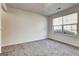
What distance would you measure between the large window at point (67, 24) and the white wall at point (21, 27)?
1.22 metres

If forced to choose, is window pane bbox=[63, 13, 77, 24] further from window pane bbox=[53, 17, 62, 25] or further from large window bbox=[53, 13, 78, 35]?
window pane bbox=[53, 17, 62, 25]

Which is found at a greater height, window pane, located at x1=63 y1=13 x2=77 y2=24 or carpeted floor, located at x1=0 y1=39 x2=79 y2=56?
window pane, located at x1=63 y1=13 x2=77 y2=24

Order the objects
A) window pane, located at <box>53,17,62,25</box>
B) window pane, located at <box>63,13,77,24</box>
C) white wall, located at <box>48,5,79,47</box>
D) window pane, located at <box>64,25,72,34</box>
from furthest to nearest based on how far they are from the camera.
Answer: window pane, located at <box>53,17,62,25</box> < window pane, located at <box>64,25,72,34</box> < window pane, located at <box>63,13,77,24</box> < white wall, located at <box>48,5,79,47</box>

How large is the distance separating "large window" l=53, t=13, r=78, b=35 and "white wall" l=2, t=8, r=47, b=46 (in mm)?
1220

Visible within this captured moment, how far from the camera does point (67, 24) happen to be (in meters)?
4.15

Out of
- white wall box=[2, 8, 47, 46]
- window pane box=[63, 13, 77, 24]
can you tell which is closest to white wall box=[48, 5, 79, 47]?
window pane box=[63, 13, 77, 24]

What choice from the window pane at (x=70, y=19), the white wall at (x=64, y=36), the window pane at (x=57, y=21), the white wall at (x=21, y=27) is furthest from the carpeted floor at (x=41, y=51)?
the window pane at (x=57, y=21)

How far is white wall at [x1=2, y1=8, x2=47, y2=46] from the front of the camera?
4.07 meters

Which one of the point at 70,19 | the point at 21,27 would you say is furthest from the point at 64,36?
the point at 21,27

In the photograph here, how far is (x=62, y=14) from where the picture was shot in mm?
4473

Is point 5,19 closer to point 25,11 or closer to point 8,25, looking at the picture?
point 8,25

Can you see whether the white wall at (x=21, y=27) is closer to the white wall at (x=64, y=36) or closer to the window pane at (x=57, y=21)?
the white wall at (x=64, y=36)

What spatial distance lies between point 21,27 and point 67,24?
2581 mm

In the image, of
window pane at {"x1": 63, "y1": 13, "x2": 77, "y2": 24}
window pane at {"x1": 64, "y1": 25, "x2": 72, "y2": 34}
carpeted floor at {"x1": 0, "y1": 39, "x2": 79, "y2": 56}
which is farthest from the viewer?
window pane at {"x1": 64, "y1": 25, "x2": 72, "y2": 34}
